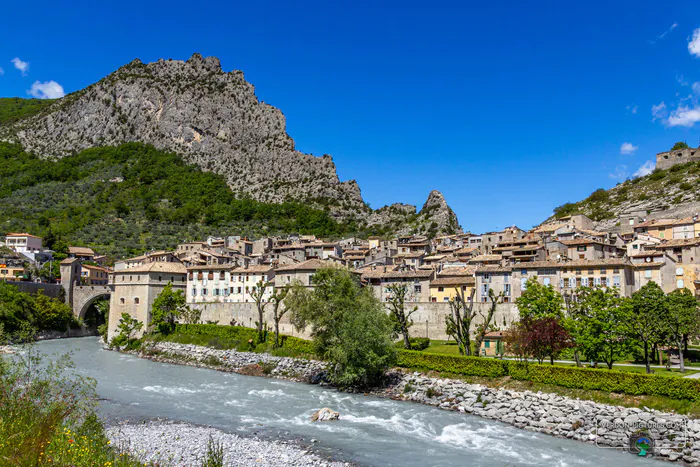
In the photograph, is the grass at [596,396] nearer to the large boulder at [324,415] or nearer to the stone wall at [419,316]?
the large boulder at [324,415]

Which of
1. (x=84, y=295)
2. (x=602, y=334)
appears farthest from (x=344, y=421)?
(x=84, y=295)

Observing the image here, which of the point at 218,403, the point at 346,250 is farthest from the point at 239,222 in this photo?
the point at 218,403

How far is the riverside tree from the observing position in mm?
36844

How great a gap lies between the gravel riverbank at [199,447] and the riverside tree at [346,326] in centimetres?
1260

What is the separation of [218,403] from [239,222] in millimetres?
98195

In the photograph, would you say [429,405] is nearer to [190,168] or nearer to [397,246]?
[397,246]

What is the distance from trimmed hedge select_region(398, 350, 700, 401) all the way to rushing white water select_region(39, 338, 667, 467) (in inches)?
194

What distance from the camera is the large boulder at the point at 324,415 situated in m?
29.1

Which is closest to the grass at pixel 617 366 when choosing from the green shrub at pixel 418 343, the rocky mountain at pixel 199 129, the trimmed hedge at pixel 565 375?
the green shrub at pixel 418 343

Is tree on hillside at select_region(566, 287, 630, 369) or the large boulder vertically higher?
tree on hillside at select_region(566, 287, 630, 369)

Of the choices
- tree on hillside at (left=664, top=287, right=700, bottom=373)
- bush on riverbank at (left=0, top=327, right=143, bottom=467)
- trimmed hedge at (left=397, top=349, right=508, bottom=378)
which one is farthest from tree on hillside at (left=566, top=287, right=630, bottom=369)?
bush on riverbank at (left=0, top=327, right=143, bottom=467)

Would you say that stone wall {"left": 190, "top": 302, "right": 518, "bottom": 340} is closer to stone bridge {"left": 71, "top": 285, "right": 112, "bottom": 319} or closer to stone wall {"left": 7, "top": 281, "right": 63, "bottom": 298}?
stone bridge {"left": 71, "top": 285, "right": 112, "bottom": 319}

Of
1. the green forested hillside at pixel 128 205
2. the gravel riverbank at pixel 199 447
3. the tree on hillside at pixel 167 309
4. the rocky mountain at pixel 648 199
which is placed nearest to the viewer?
the gravel riverbank at pixel 199 447

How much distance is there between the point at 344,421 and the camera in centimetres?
2888
